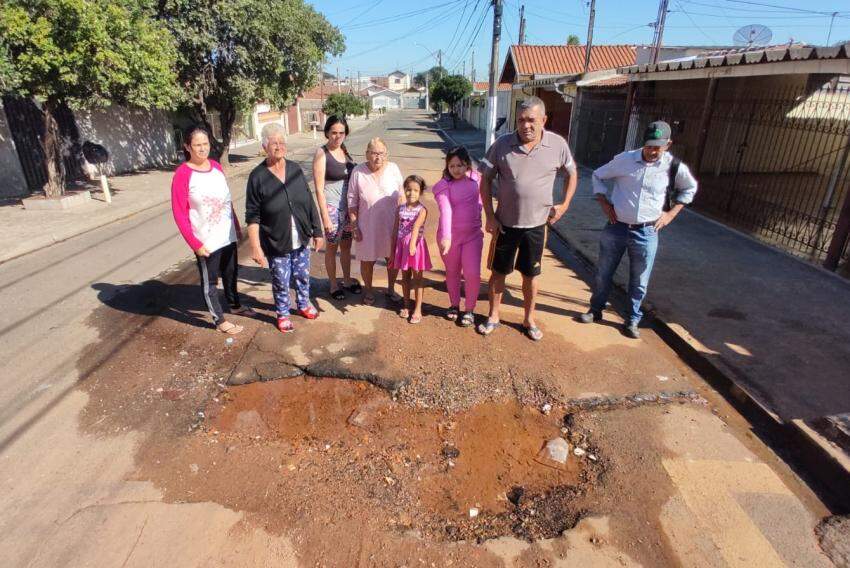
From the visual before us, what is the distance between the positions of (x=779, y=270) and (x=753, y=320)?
75.9 inches

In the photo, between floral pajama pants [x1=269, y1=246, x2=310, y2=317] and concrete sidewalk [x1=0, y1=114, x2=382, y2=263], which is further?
concrete sidewalk [x1=0, y1=114, x2=382, y2=263]

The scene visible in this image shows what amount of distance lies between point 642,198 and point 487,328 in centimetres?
169

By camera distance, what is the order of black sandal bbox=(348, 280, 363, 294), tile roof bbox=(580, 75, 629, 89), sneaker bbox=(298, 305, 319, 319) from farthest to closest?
tile roof bbox=(580, 75, 629, 89) < black sandal bbox=(348, 280, 363, 294) < sneaker bbox=(298, 305, 319, 319)

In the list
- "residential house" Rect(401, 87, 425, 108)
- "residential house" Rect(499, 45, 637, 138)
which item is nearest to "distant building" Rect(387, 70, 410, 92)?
"residential house" Rect(401, 87, 425, 108)

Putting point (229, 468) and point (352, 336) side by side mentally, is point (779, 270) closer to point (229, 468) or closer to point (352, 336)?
point (352, 336)

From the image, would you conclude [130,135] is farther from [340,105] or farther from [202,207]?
A: [340,105]

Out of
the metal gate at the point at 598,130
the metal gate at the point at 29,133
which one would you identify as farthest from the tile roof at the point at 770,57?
the metal gate at the point at 29,133

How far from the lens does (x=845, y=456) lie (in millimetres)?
2803

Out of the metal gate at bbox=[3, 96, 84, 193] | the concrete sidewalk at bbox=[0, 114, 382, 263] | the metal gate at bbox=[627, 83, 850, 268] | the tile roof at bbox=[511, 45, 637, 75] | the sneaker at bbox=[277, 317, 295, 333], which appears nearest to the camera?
the sneaker at bbox=[277, 317, 295, 333]

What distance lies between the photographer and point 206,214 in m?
3.86

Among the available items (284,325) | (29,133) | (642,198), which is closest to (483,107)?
(29,133)

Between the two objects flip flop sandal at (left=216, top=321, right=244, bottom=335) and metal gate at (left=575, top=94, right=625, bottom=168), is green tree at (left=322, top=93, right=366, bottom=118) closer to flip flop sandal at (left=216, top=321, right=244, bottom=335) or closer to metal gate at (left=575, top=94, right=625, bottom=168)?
metal gate at (left=575, top=94, right=625, bottom=168)

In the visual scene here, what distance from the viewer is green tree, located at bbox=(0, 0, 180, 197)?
7.07 meters

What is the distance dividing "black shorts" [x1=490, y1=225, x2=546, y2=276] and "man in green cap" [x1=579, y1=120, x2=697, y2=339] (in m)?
0.73
